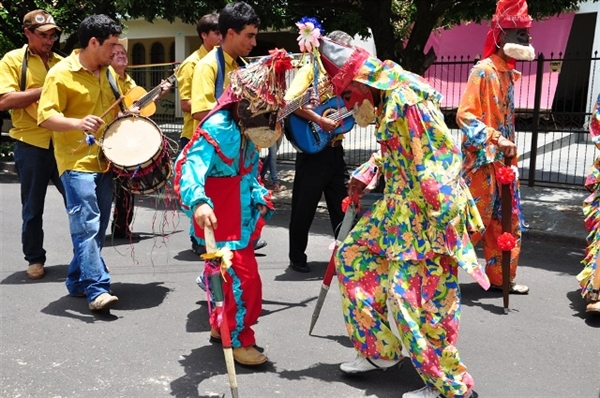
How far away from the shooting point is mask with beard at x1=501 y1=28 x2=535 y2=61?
16.3ft

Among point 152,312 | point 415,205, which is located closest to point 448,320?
point 415,205

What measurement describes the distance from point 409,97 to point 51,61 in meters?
3.74

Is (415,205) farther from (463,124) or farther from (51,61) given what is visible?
(51,61)

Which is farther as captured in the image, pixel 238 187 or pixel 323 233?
pixel 323 233

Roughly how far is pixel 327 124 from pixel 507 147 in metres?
1.43

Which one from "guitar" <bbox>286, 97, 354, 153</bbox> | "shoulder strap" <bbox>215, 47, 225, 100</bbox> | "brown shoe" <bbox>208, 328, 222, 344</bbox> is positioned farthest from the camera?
"guitar" <bbox>286, 97, 354, 153</bbox>

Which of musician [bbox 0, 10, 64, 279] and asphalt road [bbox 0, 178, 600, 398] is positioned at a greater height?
musician [bbox 0, 10, 64, 279]

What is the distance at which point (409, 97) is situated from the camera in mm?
3201

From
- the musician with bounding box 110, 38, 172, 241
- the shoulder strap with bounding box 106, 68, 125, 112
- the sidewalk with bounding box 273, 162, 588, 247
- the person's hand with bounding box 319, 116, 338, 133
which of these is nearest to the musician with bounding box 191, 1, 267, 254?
the musician with bounding box 110, 38, 172, 241

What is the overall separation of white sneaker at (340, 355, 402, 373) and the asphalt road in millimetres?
83

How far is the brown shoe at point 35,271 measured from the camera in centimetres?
569

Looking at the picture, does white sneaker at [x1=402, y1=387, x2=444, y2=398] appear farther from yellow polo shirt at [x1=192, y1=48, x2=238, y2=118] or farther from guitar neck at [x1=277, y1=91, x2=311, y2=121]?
yellow polo shirt at [x1=192, y1=48, x2=238, y2=118]

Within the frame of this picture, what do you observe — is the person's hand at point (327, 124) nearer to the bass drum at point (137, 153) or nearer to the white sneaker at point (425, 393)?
the bass drum at point (137, 153)

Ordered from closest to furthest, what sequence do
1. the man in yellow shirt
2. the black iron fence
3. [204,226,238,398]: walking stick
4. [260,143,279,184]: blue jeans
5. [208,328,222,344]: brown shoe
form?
[204,226,238,398]: walking stick → [208,328,222,344]: brown shoe → the man in yellow shirt → [260,143,279,184]: blue jeans → the black iron fence
